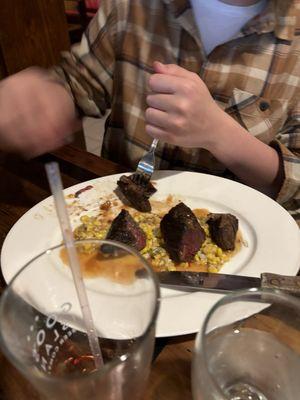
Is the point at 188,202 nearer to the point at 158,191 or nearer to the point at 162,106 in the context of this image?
the point at 158,191

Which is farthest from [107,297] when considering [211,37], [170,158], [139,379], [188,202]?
[211,37]

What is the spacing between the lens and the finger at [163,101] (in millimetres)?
971

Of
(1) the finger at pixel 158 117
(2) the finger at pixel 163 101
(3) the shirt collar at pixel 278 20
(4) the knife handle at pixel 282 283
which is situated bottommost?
(4) the knife handle at pixel 282 283

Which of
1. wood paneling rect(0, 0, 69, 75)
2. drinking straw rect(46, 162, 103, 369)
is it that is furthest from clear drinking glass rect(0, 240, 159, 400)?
wood paneling rect(0, 0, 69, 75)

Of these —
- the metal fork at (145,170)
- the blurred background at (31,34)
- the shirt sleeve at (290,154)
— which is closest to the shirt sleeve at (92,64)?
the metal fork at (145,170)

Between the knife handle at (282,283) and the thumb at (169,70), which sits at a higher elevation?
the thumb at (169,70)

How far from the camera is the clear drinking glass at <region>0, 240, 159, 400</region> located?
17.1 inches

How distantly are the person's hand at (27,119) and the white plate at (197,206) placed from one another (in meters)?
0.22

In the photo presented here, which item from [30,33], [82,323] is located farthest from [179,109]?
[30,33]

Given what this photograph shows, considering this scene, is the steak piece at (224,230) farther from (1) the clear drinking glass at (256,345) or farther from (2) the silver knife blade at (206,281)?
(1) the clear drinking glass at (256,345)

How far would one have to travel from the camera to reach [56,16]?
2.09m

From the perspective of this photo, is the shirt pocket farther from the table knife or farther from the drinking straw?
the drinking straw

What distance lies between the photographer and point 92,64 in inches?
50.4

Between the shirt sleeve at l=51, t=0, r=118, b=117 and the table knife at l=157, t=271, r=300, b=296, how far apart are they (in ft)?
2.39
